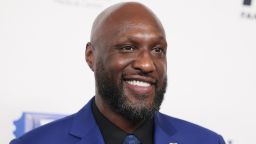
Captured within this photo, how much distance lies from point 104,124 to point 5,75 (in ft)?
1.47

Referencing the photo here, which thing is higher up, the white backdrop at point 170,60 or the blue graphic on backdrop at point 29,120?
the white backdrop at point 170,60

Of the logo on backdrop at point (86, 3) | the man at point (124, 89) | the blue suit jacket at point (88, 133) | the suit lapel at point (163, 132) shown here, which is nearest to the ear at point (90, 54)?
the man at point (124, 89)

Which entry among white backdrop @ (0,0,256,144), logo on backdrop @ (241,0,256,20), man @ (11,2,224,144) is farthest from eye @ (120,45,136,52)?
logo on backdrop @ (241,0,256,20)

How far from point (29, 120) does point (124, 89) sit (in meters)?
0.50

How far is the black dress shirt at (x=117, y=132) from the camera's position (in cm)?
119

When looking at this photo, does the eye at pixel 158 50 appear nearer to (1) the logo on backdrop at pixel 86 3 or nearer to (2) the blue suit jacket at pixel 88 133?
(2) the blue suit jacket at pixel 88 133

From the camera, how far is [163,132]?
124cm

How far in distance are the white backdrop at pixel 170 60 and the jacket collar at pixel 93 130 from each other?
329 millimetres

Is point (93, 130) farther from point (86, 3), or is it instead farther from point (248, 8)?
point (248, 8)

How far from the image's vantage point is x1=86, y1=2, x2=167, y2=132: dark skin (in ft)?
3.80

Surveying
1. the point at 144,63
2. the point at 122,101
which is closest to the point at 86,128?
the point at 122,101

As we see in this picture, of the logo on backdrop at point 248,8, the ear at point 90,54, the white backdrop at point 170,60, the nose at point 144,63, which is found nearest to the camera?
the nose at point 144,63

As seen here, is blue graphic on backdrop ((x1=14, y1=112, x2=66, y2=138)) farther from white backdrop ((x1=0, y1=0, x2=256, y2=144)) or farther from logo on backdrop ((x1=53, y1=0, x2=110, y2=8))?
logo on backdrop ((x1=53, y1=0, x2=110, y2=8))

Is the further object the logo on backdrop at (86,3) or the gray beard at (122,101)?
the logo on backdrop at (86,3)
